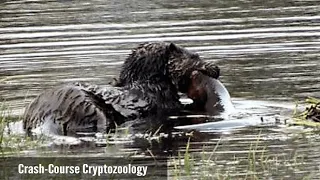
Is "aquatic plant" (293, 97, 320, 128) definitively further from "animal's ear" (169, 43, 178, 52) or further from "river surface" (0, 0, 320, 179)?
"animal's ear" (169, 43, 178, 52)

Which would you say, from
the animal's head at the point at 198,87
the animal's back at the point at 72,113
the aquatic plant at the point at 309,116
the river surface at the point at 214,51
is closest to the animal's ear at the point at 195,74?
the animal's head at the point at 198,87

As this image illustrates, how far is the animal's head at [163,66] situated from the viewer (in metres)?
11.5

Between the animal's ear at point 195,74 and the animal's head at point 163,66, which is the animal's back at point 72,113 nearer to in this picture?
the animal's head at point 163,66

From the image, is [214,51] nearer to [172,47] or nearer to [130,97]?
[172,47]

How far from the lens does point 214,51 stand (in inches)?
632

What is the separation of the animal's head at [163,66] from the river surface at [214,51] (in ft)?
2.02

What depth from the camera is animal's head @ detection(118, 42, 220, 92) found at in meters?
11.5

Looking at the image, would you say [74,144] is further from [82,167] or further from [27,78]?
[27,78]

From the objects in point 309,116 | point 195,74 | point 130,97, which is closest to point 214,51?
point 195,74

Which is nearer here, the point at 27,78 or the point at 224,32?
the point at 27,78

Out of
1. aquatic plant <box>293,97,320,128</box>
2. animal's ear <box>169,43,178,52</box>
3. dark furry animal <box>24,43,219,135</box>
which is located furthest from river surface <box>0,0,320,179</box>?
animal's ear <box>169,43,178,52</box>

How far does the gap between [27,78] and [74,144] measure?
4622mm

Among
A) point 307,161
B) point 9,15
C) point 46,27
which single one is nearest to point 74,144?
point 307,161

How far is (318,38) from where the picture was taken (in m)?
16.8
